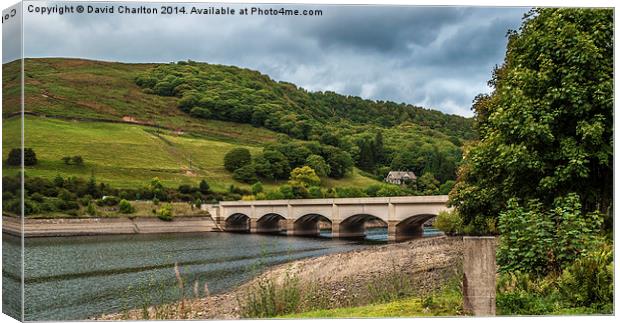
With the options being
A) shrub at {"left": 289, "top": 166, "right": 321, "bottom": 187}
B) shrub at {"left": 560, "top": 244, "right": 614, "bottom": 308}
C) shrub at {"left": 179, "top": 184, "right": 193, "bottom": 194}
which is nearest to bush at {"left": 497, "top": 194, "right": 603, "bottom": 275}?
shrub at {"left": 560, "top": 244, "right": 614, "bottom": 308}

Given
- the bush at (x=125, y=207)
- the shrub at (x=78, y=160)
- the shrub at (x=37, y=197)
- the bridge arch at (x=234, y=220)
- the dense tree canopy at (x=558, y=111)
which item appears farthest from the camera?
the bridge arch at (x=234, y=220)

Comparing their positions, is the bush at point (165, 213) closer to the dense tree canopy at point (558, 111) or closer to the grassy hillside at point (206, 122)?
the grassy hillside at point (206, 122)

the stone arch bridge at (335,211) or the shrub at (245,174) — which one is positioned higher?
the shrub at (245,174)

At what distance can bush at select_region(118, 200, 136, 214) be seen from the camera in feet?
84.2

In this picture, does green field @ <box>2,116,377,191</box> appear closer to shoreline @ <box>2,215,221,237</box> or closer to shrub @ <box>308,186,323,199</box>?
shrub @ <box>308,186,323,199</box>

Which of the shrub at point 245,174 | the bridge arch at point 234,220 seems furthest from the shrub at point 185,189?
the bridge arch at point 234,220

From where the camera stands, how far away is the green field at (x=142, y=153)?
65.7 feet

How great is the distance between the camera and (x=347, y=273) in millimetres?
21359

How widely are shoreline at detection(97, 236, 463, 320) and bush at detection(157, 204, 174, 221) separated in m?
5.59

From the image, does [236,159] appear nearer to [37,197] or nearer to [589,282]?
[37,197]

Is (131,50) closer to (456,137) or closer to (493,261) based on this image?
(493,261)

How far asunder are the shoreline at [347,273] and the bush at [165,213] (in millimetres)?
5588

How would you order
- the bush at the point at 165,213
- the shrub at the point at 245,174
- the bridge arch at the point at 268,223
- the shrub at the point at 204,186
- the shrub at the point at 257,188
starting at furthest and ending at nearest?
the bridge arch at the point at 268,223 → the bush at the point at 165,213 → the shrub at the point at 257,188 → the shrub at the point at 204,186 → the shrub at the point at 245,174

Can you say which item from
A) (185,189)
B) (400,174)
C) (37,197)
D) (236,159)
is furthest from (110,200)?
(37,197)
